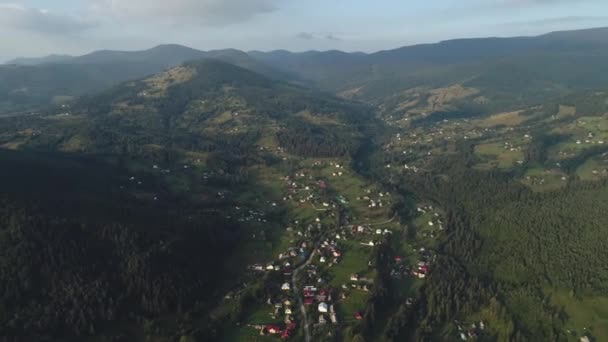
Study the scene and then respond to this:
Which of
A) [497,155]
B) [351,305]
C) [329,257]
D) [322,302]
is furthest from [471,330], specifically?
[497,155]

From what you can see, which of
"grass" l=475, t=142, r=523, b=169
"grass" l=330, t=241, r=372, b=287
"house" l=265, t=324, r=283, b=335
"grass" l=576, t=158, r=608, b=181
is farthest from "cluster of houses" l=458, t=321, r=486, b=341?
"grass" l=475, t=142, r=523, b=169

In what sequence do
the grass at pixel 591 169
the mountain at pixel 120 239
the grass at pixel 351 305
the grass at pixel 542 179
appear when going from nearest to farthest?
1. the mountain at pixel 120 239
2. the grass at pixel 351 305
3. the grass at pixel 542 179
4. the grass at pixel 591 169

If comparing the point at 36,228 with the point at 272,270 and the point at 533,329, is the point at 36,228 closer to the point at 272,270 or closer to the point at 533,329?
the point at 272,270

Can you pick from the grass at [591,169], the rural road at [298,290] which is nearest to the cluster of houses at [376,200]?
the rural road at [298,290]

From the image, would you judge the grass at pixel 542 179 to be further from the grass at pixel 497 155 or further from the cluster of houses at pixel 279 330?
the cluster of houses at pixel 279 330

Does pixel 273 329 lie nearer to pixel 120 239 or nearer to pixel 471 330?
pixel 471 330

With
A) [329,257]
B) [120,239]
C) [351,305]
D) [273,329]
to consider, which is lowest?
[351,305]

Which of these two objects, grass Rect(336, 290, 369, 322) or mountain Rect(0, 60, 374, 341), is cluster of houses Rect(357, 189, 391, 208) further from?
grass Rect(336, 290, 369, 322)

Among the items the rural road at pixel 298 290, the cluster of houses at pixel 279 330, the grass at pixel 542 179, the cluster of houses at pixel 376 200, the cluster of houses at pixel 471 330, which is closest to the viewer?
the cluster of houses at pixel 279 330

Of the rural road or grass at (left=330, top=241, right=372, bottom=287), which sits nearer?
the rural road

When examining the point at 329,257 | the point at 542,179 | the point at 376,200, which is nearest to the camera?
the point at 329,257

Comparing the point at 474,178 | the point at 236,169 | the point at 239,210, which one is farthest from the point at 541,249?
the point at 236,169
